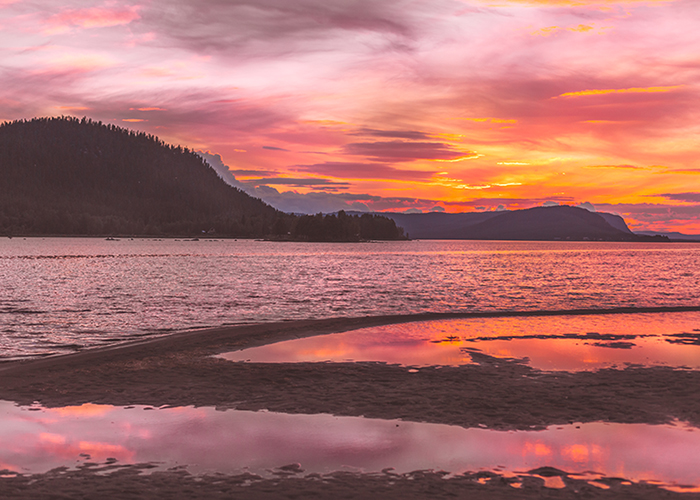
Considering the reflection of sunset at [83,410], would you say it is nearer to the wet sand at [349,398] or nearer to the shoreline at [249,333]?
the wet sand at [349,398]

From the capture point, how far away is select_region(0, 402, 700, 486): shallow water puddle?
11.3m

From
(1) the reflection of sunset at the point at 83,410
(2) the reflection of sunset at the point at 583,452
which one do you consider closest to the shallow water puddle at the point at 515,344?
(1) the reflection of sunset at the point at 83,410

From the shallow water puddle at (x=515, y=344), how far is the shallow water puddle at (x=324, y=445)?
8.48 metres

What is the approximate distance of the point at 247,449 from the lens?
483 inches

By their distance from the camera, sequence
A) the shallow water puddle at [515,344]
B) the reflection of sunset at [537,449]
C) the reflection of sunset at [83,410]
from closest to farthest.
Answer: the reflection of sunset at [537,449]
the reflection of sunset at [83,410]
the shallow water puddle at [515,344]

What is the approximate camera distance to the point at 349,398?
16.9 meters

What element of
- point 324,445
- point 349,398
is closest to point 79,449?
point 324,445

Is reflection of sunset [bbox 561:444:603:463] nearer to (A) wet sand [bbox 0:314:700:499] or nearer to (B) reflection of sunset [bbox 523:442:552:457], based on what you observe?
(B) reflection of sunset [bbox 523:442:552:457]

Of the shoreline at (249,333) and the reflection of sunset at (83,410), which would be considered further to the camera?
the shoreline at (249,333)

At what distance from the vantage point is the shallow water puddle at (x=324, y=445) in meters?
11.3

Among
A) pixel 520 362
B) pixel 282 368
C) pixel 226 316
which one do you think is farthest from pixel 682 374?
pixel 226 316

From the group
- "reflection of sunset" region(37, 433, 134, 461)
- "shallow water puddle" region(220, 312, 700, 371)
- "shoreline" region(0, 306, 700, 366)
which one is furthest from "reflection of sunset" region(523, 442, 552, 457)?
"shoreline" region(0, 306, 700, 366)

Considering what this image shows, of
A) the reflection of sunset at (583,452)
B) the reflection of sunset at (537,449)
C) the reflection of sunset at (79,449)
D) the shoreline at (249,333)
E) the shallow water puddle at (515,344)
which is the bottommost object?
the shoreline at (249,333)

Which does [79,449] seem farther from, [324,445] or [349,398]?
[349,398]
